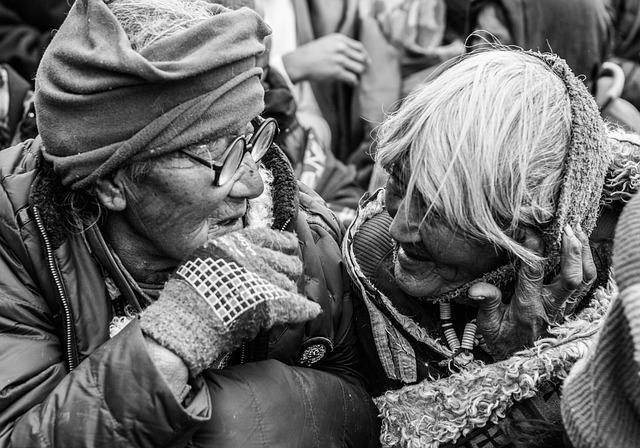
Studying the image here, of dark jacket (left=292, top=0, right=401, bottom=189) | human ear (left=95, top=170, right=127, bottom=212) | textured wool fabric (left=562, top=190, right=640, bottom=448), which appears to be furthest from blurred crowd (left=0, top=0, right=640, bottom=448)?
dark jacket (left=292, top=0, right=401, bottom=189)

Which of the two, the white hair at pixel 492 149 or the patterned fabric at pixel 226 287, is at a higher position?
the white hair at pixel 492 149

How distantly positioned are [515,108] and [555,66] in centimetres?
21

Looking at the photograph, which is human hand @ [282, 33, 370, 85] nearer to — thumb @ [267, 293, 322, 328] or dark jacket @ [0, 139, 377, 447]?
dark jacket @ [0, 139, 377, 447]

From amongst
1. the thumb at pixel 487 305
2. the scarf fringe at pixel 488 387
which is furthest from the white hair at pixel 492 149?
the scarf fringe at pixel 488 387

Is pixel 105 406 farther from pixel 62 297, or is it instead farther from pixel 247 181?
pixel 247 181

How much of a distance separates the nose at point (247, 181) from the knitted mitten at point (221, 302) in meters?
0.19

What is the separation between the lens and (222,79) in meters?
1.96

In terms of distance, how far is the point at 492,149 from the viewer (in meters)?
1.84

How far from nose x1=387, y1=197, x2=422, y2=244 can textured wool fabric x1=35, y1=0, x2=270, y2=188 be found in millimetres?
451

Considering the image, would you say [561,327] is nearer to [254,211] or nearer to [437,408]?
[437,408]

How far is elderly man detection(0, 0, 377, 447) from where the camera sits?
70.2 inches

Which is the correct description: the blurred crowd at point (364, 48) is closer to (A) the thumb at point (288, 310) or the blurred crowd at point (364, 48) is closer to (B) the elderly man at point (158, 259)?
(B) the elderly man at point (158, 259)

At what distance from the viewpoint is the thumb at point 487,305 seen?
2.00 metres

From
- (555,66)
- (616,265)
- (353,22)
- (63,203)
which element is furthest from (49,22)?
(616,265)
